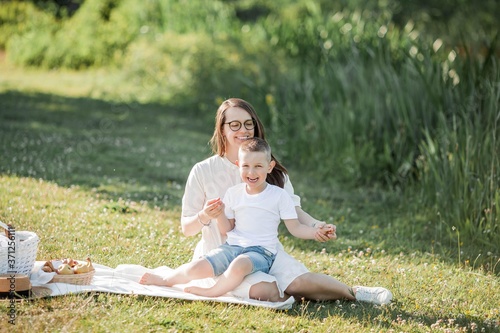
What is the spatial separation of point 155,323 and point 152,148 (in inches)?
230

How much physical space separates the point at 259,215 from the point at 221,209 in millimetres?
247

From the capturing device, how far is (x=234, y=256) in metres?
4.41

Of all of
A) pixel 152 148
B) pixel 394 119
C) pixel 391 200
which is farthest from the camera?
pixel 152 148

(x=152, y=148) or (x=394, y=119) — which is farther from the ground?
(x=394, y=119)

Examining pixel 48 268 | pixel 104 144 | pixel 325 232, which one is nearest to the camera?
pixel 325 232

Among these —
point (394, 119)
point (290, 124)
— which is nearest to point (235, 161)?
point (394, 119)

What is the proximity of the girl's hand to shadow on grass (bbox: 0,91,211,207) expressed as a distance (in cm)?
250

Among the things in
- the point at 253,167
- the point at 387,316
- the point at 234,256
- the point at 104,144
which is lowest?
the point at 387,316

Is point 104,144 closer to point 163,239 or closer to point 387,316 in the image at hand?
point 163,239

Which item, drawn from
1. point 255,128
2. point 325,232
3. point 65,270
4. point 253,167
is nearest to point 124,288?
point 65,270

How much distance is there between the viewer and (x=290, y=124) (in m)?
9.67

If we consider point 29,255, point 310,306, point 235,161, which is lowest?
point 310,306

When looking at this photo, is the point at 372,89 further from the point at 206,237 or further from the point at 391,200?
the point at 206,237

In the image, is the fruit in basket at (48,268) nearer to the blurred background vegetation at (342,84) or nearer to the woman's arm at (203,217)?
the woman's arm at (203,217)
